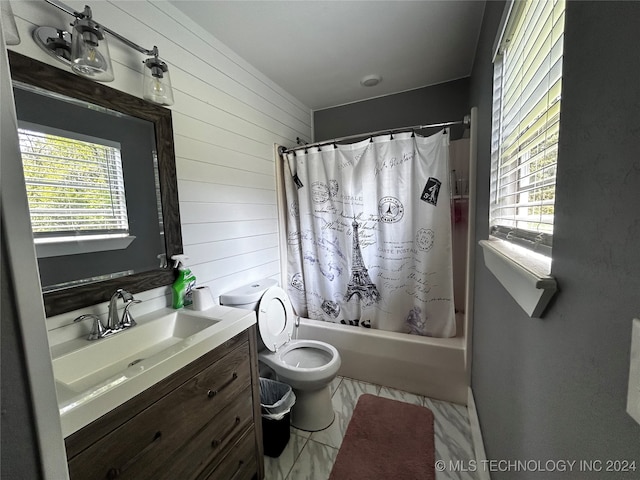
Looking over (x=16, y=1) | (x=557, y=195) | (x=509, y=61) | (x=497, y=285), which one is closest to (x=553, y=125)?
(x=557, y=195)

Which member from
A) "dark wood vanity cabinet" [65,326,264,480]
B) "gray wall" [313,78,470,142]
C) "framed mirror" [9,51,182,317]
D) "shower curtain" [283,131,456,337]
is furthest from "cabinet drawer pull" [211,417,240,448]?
A: "gray wall" [313,78,470,142]

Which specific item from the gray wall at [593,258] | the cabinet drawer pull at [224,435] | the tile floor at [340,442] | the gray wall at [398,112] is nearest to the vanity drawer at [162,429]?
the cabinet drawer pull at [224,435]

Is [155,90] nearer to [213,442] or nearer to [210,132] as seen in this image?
[210,132]

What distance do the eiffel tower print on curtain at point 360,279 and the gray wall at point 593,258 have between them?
1399mm

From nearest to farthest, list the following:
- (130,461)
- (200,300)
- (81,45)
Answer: (130,461)
(81,45)
(200,300)

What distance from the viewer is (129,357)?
43.9 inches

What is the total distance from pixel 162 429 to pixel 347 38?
2.20m

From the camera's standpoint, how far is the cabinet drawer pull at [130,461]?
0.75 metres

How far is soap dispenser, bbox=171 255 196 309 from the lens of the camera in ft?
4.46

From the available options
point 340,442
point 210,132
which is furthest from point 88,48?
point 340,442

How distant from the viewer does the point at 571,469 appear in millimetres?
527

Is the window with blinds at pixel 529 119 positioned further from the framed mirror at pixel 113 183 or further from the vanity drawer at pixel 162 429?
the framed mirror at pixel 113 183

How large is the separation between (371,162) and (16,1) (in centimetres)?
188

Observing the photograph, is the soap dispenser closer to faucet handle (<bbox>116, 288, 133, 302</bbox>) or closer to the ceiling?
faucet handle (<bbox>116, 288, 133, 302</bbox>)
